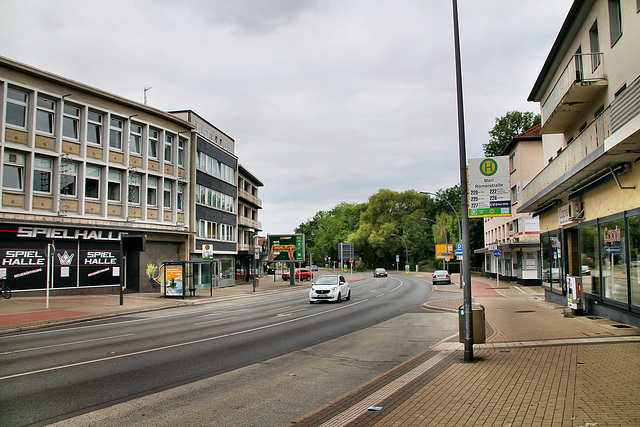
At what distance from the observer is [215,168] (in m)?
44.3

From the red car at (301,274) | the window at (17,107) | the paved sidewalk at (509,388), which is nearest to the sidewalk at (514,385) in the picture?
the paved sidewalk at (509,388)

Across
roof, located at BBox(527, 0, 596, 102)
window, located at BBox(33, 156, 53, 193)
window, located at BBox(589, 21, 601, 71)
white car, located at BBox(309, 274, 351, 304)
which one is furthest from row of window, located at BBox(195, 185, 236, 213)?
window, located at BBox(589, 21, 601, 71)

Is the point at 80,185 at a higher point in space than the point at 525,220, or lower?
A: higher

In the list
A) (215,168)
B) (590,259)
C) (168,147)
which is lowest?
(590,259)

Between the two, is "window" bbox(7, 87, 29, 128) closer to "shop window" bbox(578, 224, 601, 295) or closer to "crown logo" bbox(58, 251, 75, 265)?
"crown logo" bbox(58, 251, 75, 265)

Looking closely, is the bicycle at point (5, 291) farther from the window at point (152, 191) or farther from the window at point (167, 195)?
the window at point (167, 195)

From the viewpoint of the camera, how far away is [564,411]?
562cm

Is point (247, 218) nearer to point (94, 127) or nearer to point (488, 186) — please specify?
point (94, 127)

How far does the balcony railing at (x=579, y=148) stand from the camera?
1310cm

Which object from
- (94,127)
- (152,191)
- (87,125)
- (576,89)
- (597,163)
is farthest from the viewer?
(152,191)

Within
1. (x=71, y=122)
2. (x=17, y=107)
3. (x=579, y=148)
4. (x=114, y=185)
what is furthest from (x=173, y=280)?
(x=579, y=148)

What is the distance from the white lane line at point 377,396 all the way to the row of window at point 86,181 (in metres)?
24.4

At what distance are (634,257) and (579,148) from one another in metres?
4.15

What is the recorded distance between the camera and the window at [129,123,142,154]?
3238cm
